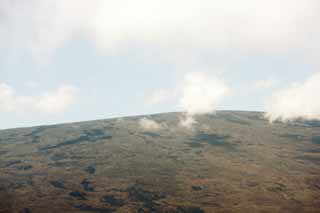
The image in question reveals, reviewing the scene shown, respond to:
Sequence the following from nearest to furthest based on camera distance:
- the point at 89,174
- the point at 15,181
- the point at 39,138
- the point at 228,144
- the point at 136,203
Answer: the point at 136,203 < the point at 15,181 < the point at 89,174 < the point at 228,144 < the point at 39,138

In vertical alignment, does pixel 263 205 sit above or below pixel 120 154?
below

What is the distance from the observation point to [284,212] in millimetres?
53875

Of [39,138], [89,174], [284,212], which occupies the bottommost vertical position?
[284,212]

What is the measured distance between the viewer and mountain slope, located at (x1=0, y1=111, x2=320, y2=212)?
5819 centimetres

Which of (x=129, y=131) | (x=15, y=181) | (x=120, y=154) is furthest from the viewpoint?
(x=129, y=131)

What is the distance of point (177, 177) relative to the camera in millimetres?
72562

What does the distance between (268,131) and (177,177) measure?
60.0m

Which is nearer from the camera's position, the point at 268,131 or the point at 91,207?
the point at 91,207

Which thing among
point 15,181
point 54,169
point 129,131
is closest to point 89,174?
point 54,169

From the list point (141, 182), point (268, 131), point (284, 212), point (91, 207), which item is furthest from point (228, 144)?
point (91, 207)

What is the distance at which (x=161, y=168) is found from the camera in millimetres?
78812

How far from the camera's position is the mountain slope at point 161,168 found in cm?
5819

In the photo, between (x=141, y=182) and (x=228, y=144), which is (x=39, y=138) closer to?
(x=141, y=182)

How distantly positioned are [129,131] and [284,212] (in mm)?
73387
